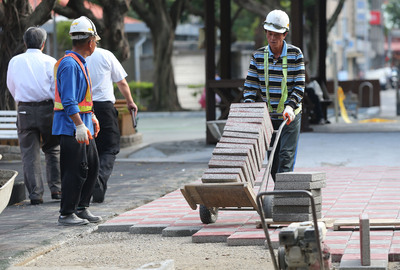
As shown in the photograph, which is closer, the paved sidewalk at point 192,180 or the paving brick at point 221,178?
the paving brick at point 221,178

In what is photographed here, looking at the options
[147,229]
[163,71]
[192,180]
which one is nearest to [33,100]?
[147,229]

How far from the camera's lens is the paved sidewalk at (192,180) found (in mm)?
7996

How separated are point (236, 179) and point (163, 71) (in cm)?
2757

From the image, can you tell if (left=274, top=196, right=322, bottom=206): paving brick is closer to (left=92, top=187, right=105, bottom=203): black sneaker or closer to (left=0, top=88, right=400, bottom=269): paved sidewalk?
(left=0, top=88, right=400, bottom=269): paved sidewalk

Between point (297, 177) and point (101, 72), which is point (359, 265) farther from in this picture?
point (101, 72)

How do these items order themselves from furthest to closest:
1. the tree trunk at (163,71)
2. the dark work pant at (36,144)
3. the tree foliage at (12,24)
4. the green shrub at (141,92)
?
the green shrub at (141,92) → the tree trunk at (163,71) → the tree foliage at (12,24) → the dark work pant at (36,144)

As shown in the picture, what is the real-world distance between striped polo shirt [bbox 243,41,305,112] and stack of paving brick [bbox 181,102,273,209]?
0.38 metres

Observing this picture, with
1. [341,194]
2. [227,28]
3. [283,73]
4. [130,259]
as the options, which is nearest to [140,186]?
[341,194]

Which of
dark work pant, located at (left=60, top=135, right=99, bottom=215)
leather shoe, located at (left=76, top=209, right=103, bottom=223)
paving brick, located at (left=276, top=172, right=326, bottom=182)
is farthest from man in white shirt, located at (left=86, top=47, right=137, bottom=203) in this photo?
paving brick, located at (left=276, top=172, right=326, bottom=182)

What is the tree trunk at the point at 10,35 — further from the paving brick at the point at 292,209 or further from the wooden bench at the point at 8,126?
the paving brick at the point at 292,209

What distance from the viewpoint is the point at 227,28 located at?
1827 cm

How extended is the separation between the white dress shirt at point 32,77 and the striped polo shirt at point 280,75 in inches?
107

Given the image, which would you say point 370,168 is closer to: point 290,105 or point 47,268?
point 290,105

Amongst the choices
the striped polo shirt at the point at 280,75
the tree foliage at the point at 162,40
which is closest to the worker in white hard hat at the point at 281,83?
the striped polo shirt at the point at 280,75
